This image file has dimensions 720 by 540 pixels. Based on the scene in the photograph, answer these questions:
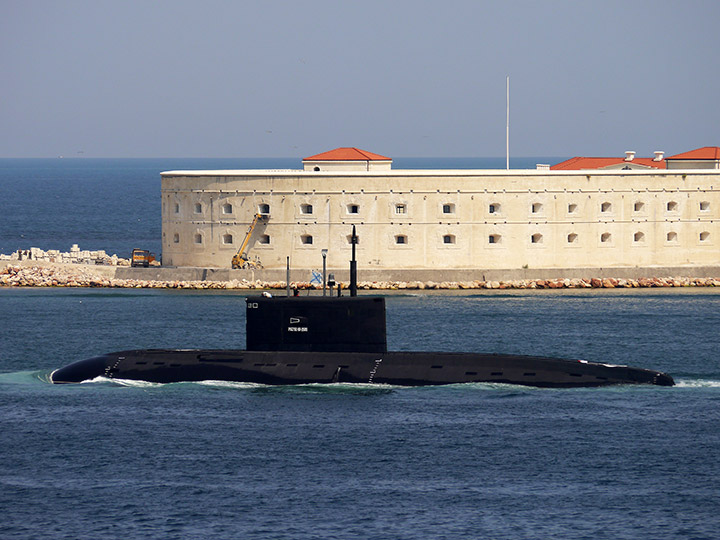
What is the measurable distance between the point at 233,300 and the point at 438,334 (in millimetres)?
12944

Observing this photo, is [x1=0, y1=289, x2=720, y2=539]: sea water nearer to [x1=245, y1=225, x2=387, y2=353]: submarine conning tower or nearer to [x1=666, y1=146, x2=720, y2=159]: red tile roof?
[x1=245, y1=225, x2=387, y2=353]: submarine conning tower

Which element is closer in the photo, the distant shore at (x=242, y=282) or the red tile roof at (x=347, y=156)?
the distant shore at (x=242, y=282)

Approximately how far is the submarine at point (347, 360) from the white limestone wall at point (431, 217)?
1074 inches

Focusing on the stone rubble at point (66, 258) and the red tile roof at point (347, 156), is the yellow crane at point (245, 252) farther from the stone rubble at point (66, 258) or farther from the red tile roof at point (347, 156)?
the stone rubble at point (66, 258)

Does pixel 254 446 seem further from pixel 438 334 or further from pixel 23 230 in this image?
pixel 23 230

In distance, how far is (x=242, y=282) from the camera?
59906mm

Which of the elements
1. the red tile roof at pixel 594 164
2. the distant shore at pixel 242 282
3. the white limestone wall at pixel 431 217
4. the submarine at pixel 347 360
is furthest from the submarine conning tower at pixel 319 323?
the red tile roof at pixel 594 164

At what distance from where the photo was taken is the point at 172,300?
2211 inches

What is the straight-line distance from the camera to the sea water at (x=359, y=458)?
23.6 metres

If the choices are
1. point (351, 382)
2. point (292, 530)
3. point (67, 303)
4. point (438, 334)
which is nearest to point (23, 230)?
point (67, 303)

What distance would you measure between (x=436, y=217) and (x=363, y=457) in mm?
34498

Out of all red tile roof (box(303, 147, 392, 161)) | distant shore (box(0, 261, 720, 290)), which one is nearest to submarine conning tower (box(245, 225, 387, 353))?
distant shore (box(0, 261, 720, 290))

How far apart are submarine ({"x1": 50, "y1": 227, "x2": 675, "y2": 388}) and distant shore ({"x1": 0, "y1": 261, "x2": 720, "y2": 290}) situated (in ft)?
80.4

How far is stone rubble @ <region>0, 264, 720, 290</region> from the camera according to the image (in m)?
59.7
